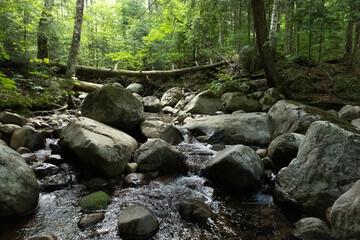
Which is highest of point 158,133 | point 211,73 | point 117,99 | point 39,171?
point 211,73

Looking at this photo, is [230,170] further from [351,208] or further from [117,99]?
[117,99]

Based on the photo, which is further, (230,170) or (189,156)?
(189,156)

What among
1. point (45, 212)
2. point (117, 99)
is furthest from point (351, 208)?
point (117, 99)

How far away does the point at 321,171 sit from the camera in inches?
133

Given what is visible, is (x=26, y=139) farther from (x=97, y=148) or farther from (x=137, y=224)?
(x=137, y=224)

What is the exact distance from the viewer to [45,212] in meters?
3.36

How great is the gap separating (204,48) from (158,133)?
13.8 metres

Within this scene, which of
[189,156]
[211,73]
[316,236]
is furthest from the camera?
Answer: [211,73]

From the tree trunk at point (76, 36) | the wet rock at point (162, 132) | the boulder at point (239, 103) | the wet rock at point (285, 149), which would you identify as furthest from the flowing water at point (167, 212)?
the tree trunk at point (76, 36)

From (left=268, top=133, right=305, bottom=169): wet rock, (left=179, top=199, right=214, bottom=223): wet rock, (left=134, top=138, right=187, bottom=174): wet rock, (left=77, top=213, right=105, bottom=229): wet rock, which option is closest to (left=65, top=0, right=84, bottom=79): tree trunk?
(left=134, top=138, right=187, bottom=174): wet rock

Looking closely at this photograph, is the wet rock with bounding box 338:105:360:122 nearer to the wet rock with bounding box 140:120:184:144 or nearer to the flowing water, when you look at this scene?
the flowing water

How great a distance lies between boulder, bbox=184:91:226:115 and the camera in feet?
30.9

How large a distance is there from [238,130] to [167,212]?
382cm

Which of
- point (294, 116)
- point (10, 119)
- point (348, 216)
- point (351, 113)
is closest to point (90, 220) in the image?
point (348, 216)
